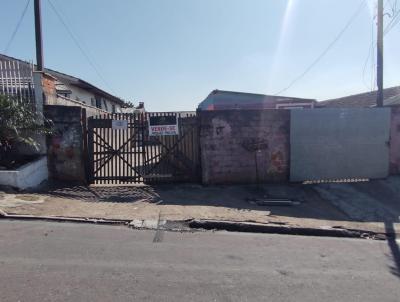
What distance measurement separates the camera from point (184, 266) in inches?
204

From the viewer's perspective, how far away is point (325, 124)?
12.1 m

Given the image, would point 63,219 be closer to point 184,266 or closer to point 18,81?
point 184,266

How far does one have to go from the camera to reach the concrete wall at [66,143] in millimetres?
11227

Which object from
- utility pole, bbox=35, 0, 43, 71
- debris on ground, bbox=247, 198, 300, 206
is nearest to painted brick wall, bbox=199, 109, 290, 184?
debris on ground, bbox=247, 198, 300, 206

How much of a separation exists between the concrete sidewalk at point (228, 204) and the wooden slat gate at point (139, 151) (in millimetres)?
448

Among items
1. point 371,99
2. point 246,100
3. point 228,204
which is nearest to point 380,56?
point 228,204

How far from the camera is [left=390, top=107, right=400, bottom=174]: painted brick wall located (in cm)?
1270

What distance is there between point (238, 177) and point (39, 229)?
246 inches

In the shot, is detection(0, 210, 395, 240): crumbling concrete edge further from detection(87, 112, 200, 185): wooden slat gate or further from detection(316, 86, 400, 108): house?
detection(316, 86, 400, 108): house

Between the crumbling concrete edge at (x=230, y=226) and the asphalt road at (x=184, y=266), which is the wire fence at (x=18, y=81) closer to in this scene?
the crumbling concrete edge at (x=230, y=226)

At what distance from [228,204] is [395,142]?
6390mm

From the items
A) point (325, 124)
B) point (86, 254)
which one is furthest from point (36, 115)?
point (325, 124)

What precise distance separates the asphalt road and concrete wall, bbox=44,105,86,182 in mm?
4150

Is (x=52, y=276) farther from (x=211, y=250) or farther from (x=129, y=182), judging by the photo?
(x=129, y=182)
